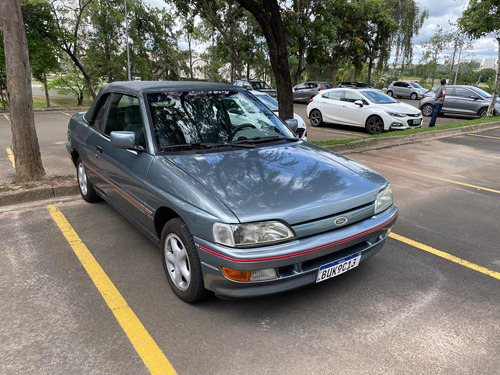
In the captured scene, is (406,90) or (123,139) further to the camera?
(406,90)

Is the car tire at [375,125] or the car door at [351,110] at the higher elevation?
the car door at [351,110]

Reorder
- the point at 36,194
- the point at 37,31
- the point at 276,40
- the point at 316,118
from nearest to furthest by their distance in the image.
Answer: the point at 36,194 → the point at 276,40 → the point at 316,118 → the point at 37,31

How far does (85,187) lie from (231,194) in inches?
127

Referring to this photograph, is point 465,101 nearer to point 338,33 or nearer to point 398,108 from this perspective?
point 398,108

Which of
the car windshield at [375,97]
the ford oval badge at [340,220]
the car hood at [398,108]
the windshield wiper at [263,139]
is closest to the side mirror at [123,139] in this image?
the windshield wiper at [263,139]

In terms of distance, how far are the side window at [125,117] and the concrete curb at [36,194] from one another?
1696mm

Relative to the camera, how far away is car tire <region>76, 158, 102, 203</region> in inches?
190

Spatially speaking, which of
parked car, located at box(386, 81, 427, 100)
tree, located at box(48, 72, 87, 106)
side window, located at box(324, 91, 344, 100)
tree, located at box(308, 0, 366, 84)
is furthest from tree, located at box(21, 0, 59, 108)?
parked car, located at box(386, 81, 427, 100)

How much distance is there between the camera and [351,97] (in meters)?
12.1

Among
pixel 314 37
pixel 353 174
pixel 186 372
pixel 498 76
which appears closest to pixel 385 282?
pixel 353 174

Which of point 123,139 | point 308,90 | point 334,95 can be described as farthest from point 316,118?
point 308,90

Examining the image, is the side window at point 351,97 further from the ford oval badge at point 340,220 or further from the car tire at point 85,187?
the ford oval badge at point 340,220

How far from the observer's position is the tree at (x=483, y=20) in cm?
1446

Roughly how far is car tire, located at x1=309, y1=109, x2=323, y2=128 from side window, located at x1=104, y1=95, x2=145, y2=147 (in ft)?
33.0
